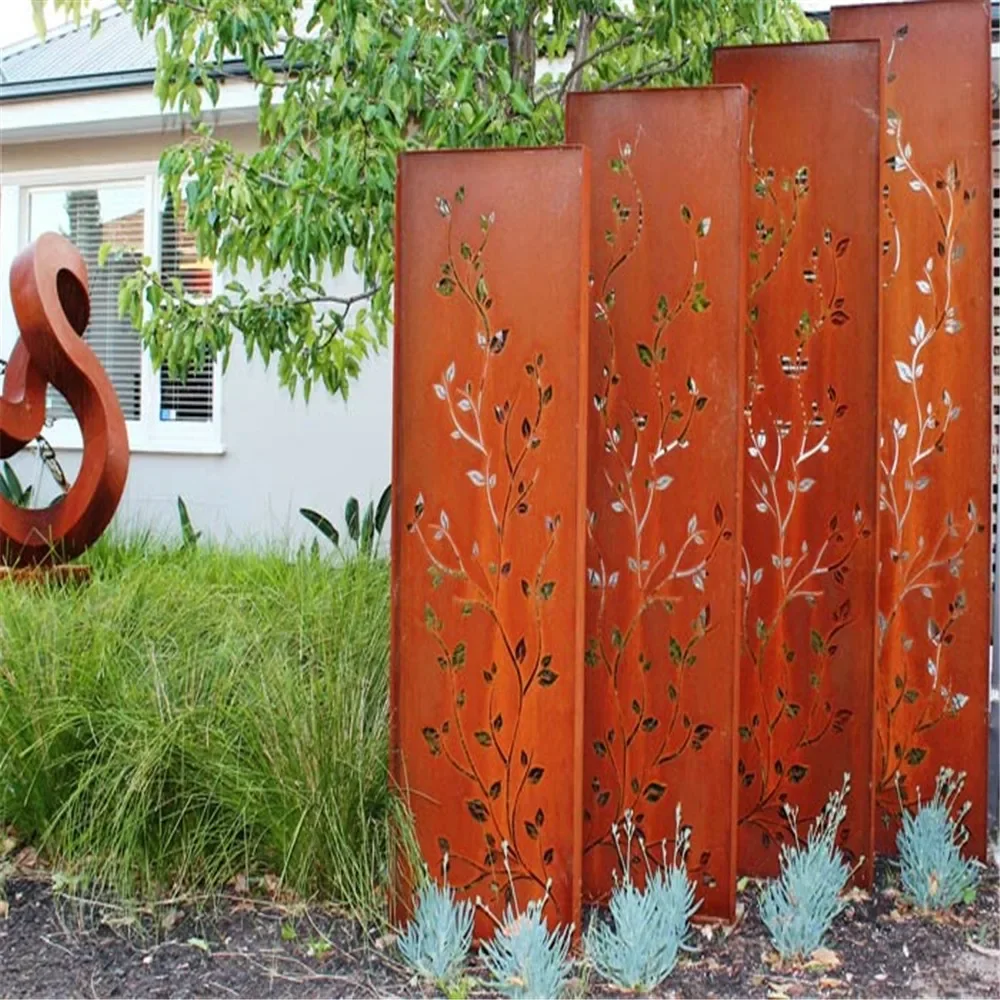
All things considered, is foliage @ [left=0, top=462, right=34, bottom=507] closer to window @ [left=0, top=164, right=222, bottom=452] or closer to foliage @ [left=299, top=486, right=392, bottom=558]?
window @ [left=0, top=164, right=222, bottom=452]

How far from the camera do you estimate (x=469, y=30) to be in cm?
487

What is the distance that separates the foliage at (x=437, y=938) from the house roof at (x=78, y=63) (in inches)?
288

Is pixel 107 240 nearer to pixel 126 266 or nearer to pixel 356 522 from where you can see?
pixel 126 266

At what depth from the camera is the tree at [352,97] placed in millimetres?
4602

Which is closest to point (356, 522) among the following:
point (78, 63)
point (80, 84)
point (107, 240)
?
point (80, 84)

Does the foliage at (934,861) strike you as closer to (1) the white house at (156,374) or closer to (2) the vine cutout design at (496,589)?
(2) the vine cutout design at (496,589)

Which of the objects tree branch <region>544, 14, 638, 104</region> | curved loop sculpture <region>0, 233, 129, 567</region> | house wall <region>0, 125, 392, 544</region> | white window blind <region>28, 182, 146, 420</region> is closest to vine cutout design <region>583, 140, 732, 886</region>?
tree branch <region>544, 14, 638, 104</region>

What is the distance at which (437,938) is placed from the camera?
11.3 ft

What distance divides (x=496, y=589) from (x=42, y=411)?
433 centimetres

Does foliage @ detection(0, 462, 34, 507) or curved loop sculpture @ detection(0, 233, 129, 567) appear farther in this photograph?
foliage @ detection(0, 462, 34, 507)

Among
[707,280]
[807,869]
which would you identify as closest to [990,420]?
[707,280]

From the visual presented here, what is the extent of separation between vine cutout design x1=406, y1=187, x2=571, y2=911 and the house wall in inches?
230

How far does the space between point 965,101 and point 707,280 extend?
60.8 inches

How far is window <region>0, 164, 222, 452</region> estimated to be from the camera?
35.8ft
